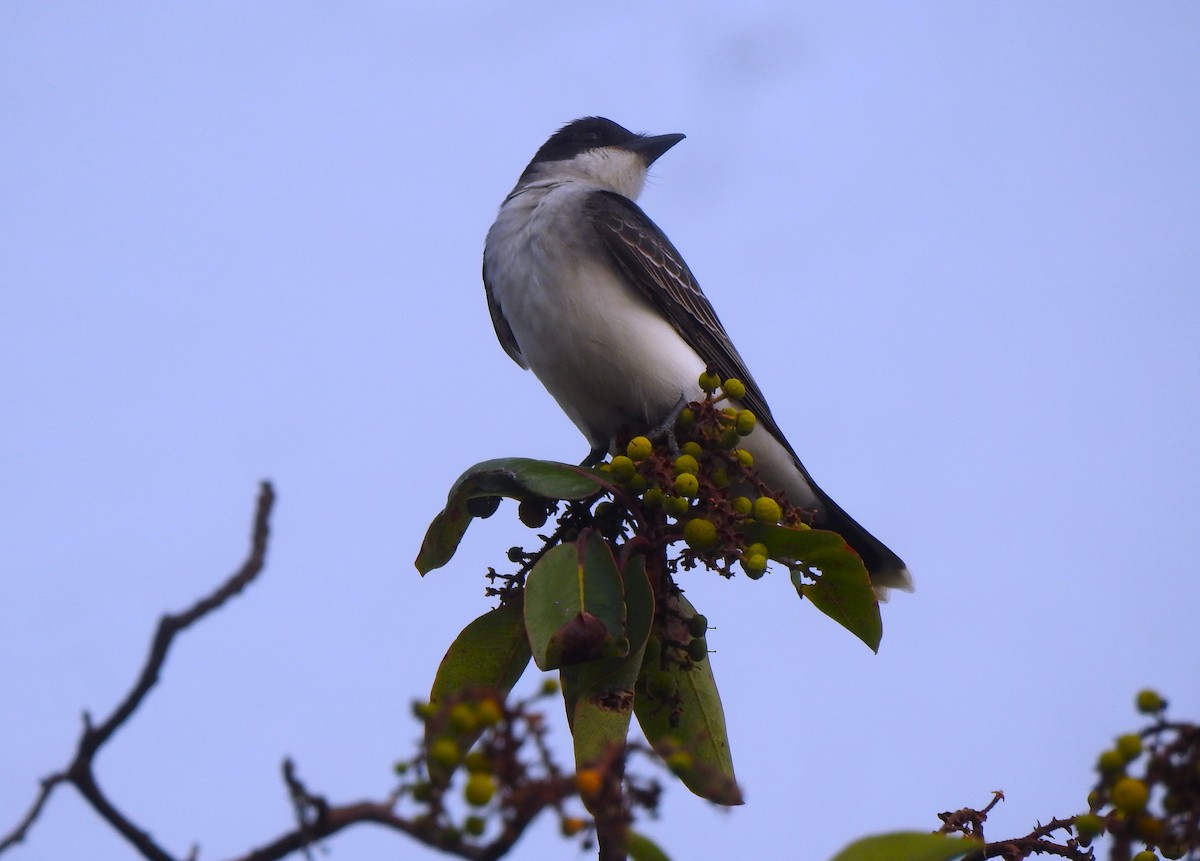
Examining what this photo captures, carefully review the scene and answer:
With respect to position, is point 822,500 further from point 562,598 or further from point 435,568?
point 562,598

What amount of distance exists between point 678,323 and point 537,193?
3.75 feet

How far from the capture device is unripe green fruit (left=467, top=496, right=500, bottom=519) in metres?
4.08

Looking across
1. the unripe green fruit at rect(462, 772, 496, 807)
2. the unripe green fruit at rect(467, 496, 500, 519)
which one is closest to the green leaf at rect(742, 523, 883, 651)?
the unripe green fruit at rect(467, 496, 500, 519)

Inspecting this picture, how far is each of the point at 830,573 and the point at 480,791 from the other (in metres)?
2.36

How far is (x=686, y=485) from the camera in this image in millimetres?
3689

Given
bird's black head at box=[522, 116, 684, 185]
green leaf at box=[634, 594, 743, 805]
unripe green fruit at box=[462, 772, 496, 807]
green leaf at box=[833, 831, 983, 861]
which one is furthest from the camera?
bird's black head at box=[522, 116, 684, 185]

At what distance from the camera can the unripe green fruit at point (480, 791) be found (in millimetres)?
1585

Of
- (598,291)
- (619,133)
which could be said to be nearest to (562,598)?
(598,291)

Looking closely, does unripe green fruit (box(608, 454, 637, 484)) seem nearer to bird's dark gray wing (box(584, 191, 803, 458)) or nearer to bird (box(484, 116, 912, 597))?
bird (box(484, 116, 912, 597))

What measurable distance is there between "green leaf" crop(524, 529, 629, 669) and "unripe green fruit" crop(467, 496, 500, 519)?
1.72ft

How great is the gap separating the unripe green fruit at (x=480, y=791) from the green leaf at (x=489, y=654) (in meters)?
2.05

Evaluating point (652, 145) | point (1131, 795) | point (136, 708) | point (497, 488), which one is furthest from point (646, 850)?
point (652, 145)

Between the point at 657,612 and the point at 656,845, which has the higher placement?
the point at 657,612

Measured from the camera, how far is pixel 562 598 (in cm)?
340
